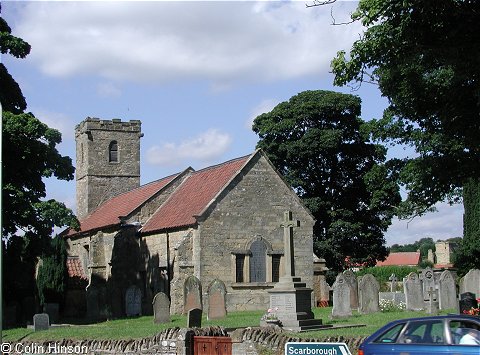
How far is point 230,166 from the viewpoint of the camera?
125ft

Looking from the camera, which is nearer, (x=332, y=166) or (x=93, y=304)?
(x=93, y=304)

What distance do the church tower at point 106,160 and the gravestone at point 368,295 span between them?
27753mm

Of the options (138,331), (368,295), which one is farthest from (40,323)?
(368,295)

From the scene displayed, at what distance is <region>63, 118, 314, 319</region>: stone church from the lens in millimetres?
34594

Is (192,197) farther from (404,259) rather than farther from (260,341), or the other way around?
(404,259)

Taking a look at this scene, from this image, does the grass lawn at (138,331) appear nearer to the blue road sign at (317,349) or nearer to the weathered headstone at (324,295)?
the blue road sign at (317,349)

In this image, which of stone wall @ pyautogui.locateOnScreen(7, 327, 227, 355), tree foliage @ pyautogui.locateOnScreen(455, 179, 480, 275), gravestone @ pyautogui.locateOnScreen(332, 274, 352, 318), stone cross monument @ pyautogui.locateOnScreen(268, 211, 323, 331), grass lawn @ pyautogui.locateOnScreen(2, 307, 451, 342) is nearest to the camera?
stone wall @ pyautogui.locateOnScreen(7, 327, 227, 355)

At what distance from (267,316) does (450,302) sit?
33.3 feet

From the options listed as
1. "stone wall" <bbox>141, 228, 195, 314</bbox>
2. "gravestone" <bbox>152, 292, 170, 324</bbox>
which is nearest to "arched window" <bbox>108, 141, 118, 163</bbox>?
"stone wall" <bbox>141, 228, 195, 314</bbox>

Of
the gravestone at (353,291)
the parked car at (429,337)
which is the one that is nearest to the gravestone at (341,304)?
the gravestone at (353,291)

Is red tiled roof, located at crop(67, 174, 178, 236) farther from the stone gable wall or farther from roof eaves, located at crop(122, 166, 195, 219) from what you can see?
the stone gable wall

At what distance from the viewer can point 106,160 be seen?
172 ft

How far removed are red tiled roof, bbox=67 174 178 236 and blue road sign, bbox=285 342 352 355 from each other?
28579 mm

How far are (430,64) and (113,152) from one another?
3800 centimetres
